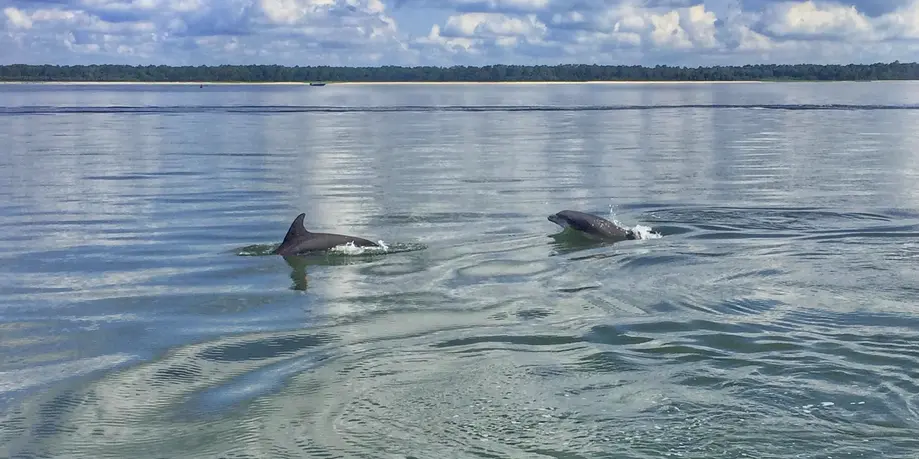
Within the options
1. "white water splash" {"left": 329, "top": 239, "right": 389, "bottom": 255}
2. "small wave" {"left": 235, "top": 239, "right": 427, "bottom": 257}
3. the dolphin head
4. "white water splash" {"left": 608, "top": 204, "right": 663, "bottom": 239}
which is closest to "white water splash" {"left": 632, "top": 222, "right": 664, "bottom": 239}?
"white water splash" {"left": 608, "top": 204, "right": 663, "bottom": 239}

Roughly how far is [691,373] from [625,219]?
509 inches

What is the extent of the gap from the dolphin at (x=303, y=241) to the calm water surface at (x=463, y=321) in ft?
1.10

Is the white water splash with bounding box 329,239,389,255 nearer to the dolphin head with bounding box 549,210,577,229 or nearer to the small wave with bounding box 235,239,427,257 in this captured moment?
the small wave with bounding box 235,239,427,257

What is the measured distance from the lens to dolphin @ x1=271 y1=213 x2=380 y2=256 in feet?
65.3

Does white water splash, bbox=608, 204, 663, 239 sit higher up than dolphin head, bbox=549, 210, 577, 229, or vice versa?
dolphin head, bbox=549, 210, 577, 229

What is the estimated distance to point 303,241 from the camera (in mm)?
19969

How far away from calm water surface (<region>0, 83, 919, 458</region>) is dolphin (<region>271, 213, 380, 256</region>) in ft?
1.10

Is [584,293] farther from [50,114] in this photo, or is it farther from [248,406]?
[50,114]

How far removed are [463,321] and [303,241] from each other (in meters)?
6.23

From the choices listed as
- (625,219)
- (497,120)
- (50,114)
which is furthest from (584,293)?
(50,114)

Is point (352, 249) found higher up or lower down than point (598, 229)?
lower down

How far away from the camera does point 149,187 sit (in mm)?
33000

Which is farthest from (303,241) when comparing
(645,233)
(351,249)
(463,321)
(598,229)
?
(645,233)

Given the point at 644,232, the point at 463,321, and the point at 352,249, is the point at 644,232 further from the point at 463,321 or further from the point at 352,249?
the point at 463,321
